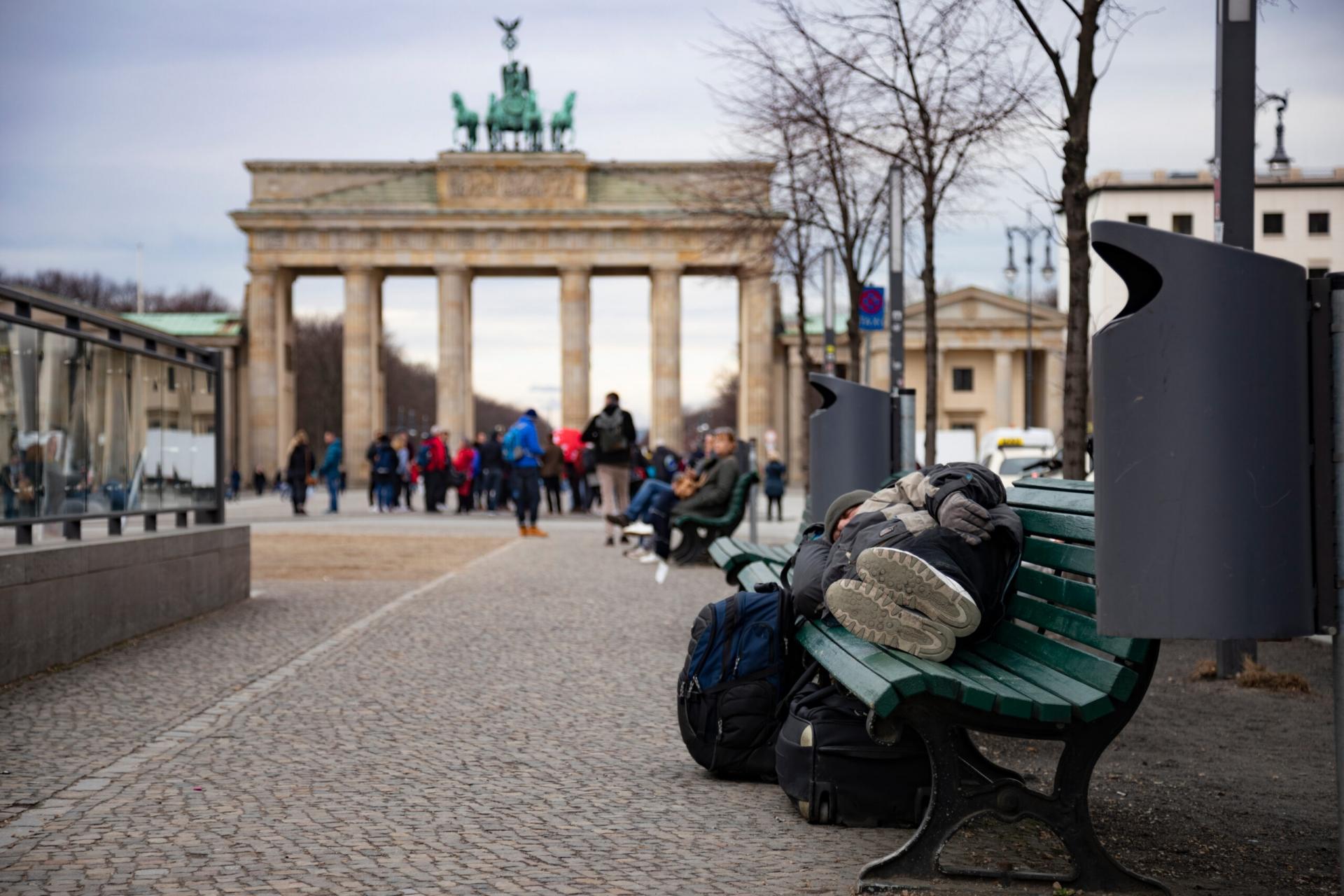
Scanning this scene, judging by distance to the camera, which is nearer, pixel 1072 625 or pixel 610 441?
pixel 1072 625

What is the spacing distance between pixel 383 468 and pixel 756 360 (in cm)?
3732

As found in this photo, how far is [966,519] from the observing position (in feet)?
16.9

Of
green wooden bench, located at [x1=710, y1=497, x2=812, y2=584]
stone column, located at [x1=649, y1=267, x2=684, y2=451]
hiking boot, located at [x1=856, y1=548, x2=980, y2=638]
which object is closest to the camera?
hiking boot, located at [x1=856, y1=548, x2=980, y2=638]

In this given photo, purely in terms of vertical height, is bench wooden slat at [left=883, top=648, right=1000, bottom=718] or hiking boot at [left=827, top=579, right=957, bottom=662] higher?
hiking boot at [left=827, top=579, right=957, bottom=662]

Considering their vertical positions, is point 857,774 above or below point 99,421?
below

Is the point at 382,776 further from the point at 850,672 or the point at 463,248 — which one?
the point at 463,248

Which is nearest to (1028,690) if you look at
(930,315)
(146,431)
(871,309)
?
(146,431)

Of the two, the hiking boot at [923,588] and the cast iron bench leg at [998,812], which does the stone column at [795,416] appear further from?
the cast iron bench leg at [998,812]

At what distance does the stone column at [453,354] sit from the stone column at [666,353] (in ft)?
28.9

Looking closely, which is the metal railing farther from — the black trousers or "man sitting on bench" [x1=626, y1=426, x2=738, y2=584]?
the black trousers

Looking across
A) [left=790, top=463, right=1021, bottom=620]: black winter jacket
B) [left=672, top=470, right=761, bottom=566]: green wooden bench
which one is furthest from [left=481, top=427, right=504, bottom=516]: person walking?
[left=790, top=463, right=1021, bottom=620]: black winter jacket

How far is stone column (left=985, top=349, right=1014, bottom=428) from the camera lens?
85.7 m

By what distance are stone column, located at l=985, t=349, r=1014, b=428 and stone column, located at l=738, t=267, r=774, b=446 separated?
17064mm

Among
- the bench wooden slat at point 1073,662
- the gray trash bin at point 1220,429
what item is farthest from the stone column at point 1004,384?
the gray trash bin at point 1220,429
